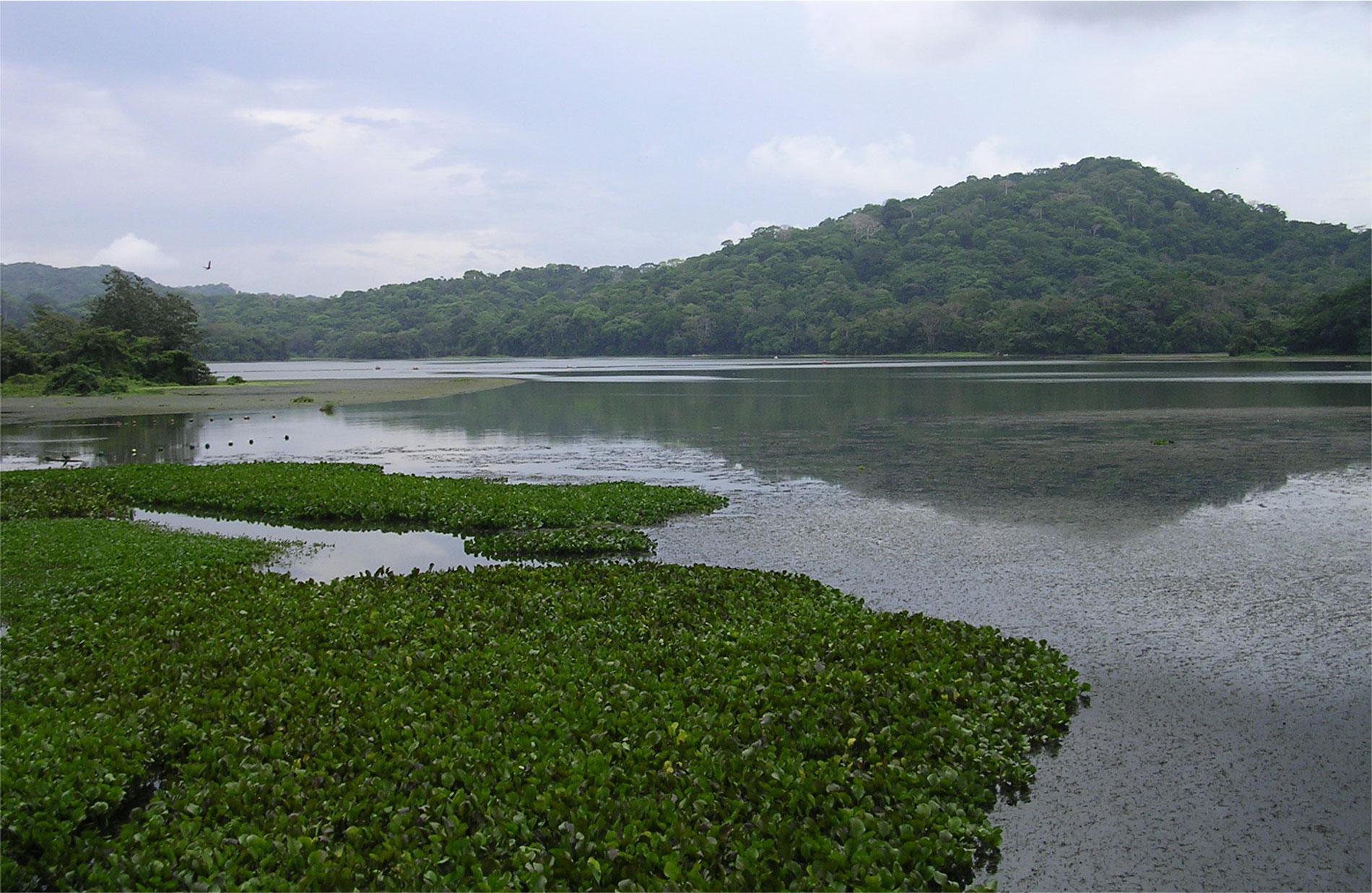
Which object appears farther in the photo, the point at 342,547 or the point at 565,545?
the point at 342,547

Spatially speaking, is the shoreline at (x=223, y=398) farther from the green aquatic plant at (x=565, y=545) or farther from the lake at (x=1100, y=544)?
the green aquatic plant at (x=565, y=545)

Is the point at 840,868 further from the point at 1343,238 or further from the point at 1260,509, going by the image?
the point at 1343,238

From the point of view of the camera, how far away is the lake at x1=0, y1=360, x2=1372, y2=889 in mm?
8734

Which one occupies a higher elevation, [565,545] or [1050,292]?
[1050,292]

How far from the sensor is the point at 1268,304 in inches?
5162

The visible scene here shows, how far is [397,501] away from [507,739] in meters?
14.2

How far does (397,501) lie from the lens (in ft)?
73.3

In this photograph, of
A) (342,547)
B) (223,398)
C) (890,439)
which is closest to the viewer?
(342,547)

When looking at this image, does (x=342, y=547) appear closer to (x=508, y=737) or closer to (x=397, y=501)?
(x=397, y=501)

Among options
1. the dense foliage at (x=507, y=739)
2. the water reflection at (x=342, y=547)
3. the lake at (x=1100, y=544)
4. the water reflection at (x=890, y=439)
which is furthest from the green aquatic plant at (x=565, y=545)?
the water reflection at (x=890, y=439)

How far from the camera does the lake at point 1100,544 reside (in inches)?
344

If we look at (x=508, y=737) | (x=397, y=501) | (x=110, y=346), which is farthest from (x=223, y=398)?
(x=508, y=737)

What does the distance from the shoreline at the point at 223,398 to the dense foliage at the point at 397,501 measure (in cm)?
2979

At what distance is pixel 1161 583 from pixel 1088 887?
29.4 feet
